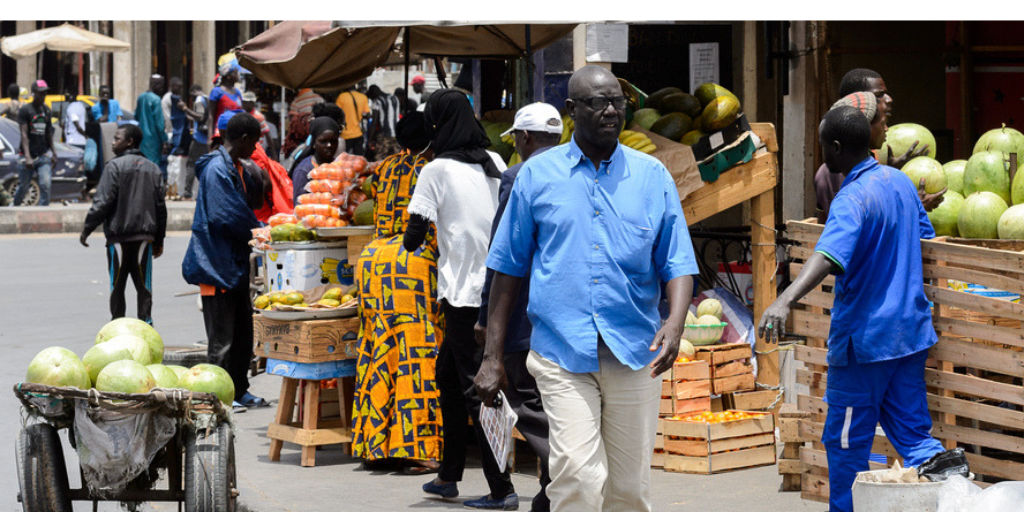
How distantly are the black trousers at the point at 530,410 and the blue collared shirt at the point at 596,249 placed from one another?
1034mm

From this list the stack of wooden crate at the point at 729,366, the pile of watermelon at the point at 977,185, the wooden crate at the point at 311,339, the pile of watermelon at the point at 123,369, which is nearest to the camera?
the pile of watermelon at the point at 123,369

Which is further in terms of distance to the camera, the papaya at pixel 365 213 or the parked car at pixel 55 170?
the parked car at pixel 55 170

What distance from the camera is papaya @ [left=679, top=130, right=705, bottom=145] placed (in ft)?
26.1

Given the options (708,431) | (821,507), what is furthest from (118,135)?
(821,507)

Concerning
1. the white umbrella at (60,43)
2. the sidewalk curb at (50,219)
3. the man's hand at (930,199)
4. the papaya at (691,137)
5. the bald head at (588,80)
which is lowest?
the man's hand at (930,199)

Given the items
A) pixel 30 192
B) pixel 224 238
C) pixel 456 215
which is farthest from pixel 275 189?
pixel 30 192

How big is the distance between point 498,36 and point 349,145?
7.19 m

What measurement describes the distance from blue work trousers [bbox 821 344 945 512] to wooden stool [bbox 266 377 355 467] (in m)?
3.12

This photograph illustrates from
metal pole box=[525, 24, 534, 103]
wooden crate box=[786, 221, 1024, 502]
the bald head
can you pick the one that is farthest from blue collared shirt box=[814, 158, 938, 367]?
metal pole box=[525, 24, 534, 103]

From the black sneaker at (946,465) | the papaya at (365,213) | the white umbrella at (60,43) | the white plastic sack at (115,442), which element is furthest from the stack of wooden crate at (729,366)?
the white umbrella at (60,43)

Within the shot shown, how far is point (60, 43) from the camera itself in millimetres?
27594

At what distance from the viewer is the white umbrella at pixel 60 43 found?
27.6 metres

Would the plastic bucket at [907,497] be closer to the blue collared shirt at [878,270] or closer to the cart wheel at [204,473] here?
the blue collared shirt at [878,270]

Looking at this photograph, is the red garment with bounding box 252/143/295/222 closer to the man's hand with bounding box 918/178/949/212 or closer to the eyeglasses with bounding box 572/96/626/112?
the man's hand with bounding box 918/178/949/212
